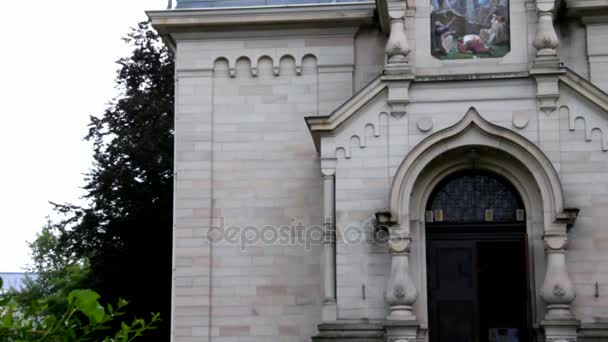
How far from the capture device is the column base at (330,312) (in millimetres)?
18406

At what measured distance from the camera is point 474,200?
19438 mm

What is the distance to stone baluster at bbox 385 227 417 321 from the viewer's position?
17828mm

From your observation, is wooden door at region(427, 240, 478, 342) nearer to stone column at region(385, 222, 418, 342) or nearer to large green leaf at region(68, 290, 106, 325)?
stone column at region(385, 222, 418, 342)

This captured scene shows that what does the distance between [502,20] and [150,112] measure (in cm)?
1736

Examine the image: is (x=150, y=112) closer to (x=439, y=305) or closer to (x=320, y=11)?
(x=320, y=11)

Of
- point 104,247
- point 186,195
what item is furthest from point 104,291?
point 186,195

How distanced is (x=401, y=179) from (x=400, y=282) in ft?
6.25

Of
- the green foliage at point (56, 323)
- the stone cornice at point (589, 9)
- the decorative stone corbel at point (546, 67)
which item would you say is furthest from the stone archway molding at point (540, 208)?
the green foliage at point (56, 323)

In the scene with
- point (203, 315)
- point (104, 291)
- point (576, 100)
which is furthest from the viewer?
point (104, 291)

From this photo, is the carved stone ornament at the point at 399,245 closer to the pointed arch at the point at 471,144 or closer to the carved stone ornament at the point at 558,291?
the pointed arch at the point at 471,144

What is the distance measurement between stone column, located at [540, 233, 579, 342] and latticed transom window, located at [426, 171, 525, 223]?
144 cm

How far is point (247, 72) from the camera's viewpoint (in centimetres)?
2186

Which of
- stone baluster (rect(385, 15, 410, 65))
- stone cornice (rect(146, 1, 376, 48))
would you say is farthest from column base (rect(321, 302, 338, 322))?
stone cornice (rect(146, 1, 376, 48))

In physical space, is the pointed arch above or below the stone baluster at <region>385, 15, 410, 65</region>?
below
